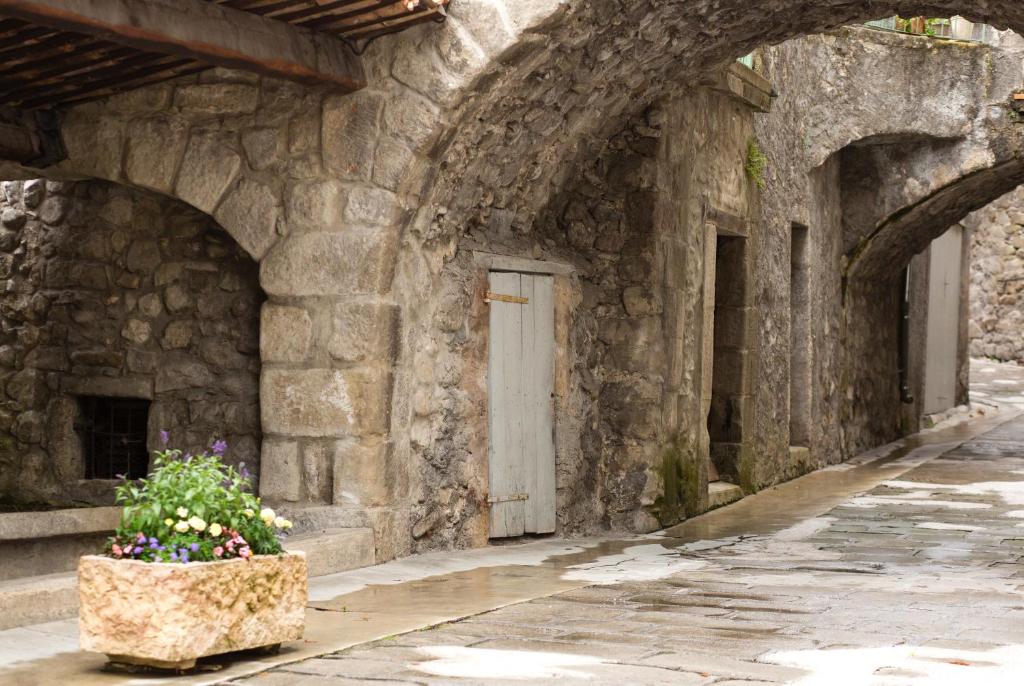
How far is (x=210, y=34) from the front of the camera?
5285mm

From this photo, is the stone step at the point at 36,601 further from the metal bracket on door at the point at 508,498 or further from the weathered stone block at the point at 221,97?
the metal bracket on door at the point at 508,498

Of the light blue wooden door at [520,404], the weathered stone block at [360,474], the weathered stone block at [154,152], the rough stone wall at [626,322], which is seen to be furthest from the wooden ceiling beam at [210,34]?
the rough stone wall at [626,322]

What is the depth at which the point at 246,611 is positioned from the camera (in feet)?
13.4

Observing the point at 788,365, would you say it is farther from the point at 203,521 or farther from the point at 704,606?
the point at 203,521

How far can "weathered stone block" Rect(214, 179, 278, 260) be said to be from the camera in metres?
6.38

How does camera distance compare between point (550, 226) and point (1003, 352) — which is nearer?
point (550, 226)

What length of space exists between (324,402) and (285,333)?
39cm

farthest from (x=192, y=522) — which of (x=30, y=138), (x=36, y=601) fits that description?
(x=30, y=138)

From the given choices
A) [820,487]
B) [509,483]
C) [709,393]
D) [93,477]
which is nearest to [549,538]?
[509,483]

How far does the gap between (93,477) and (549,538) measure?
2.65m

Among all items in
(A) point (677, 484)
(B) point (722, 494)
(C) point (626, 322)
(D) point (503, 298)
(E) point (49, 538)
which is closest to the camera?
(E) point (49, 538)

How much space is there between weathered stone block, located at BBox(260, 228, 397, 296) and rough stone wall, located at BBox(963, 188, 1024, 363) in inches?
623

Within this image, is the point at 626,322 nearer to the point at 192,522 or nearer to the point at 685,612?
the point at 685,612

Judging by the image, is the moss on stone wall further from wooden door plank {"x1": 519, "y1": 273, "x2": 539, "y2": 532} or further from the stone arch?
the stone arch
